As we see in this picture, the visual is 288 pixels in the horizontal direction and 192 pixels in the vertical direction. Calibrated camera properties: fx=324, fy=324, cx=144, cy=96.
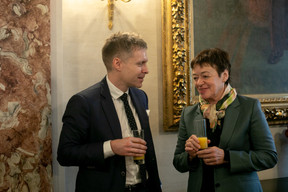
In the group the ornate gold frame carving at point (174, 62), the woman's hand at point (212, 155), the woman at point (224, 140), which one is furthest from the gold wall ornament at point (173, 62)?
the woman's hand at point (212, 155)

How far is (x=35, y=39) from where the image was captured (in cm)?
268

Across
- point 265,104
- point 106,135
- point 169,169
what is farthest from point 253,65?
point 106,135

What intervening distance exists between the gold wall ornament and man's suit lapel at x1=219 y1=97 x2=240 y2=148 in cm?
95

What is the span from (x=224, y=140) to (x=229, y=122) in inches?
5.2

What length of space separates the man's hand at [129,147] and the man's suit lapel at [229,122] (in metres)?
0.58

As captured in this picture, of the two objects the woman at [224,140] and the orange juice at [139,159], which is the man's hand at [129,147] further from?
the woman at [224,140]

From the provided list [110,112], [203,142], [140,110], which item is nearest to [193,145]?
[203,142]

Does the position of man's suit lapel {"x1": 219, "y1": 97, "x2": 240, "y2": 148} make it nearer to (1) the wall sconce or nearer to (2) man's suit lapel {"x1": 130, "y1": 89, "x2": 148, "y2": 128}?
(2) man's suit lapel {"x1": 130, "y1": 89, "x2": 148, "y2": 128}

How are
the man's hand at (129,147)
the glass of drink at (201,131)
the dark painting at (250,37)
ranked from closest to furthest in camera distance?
the man's hand at (129,147)
the glass of drink at (201,131)
the dark painting at (250,37)

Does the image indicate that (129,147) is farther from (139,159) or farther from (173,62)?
(173,62)

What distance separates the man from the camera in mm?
1961

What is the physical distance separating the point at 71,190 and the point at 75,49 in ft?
3.98

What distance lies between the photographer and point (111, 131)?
207 cm

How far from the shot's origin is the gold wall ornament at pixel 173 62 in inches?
124
